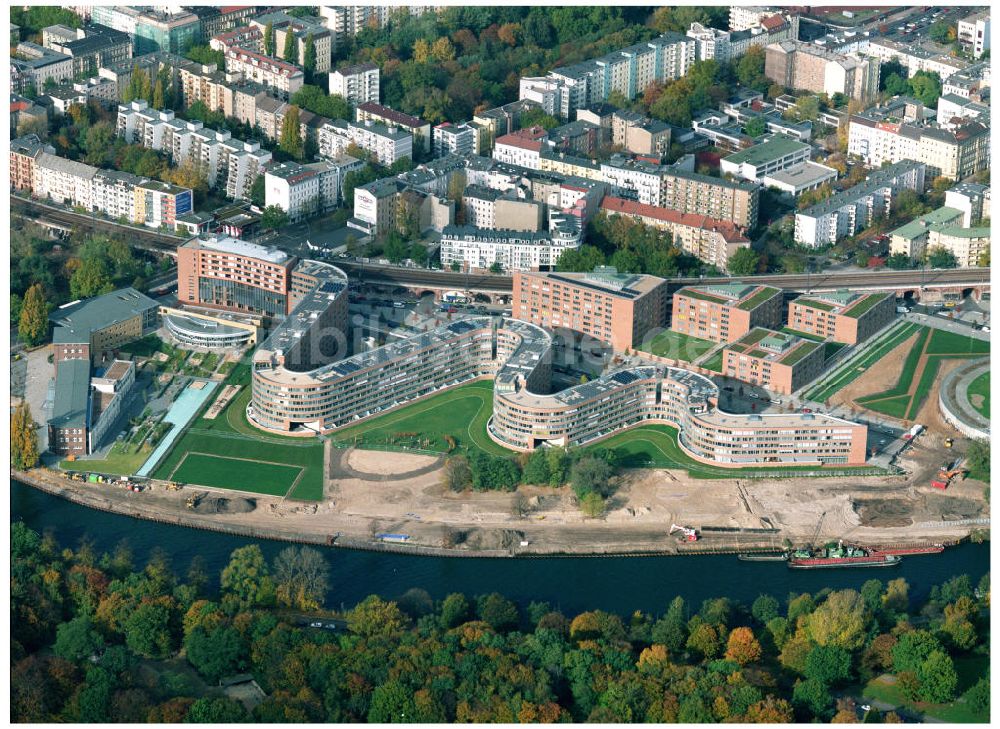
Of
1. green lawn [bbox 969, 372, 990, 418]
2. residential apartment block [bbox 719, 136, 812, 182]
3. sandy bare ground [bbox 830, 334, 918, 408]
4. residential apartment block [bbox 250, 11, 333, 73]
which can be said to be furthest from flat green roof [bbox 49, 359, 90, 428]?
green lawn [bbox 969, 372, 990, 418]

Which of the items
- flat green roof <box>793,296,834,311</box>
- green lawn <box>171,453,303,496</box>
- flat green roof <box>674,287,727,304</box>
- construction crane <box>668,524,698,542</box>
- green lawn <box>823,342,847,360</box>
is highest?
flat green roof <box>674,287,727,304</box>

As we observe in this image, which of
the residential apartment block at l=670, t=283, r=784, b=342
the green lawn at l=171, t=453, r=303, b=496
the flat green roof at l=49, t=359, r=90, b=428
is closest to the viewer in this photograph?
the green lawn at l=171, t=453, r=303, b=496

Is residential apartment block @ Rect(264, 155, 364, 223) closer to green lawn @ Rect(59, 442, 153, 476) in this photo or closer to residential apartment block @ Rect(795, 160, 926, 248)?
green lawn @ Rect(59, 442, 153, 476)

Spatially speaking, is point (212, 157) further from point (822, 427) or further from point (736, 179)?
point (822, 427)

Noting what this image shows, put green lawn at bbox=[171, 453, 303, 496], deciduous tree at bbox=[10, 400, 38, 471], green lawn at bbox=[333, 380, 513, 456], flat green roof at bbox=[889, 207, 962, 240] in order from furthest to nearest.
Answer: flat green roof at bbox=[889, 207, 962, 240], green lawn at bbox=[333, 380, 513, 456], deciduous tree at bbox=[10, 400, 38, 471], green lawn at bbox=[171, 453, 303, 496]

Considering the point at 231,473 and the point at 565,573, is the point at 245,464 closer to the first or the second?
the point at 231,473
